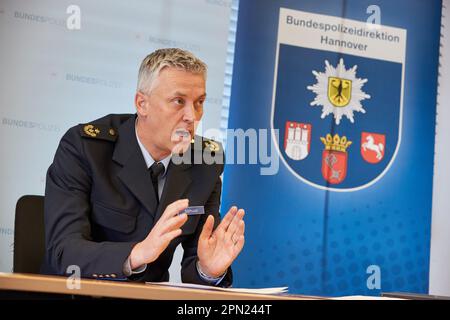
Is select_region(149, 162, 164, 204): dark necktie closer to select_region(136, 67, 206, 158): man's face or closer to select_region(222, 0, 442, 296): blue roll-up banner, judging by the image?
select_region(136, 67, 206, 158): man's face

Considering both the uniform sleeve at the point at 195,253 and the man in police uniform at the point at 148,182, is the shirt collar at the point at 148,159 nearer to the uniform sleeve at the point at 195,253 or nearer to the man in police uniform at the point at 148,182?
the man in police uniform at the point at 148,182

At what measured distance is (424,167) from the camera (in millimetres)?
4906

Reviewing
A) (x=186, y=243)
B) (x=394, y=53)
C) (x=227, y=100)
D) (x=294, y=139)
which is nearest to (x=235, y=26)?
(x=227, y=100)

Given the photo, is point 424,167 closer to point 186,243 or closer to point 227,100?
point 227,100

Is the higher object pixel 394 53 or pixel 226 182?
pixel 394 53

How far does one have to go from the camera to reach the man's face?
2.35m

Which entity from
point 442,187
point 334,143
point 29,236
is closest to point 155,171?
point 29,236

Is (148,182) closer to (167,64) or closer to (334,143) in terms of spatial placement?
(167,64)

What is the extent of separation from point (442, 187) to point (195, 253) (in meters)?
3.24

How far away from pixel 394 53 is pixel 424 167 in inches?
35.0

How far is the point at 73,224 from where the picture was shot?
2.07 m

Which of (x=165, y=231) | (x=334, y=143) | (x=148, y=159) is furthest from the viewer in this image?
(x=334, y=143)

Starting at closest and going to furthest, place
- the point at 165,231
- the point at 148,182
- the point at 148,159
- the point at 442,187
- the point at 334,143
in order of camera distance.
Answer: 1. the point at 165,231
2. the point at 148,182
3. the point at 148,159
4. the point at 334,143
5. the point at 442,187

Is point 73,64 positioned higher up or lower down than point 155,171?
higher up
